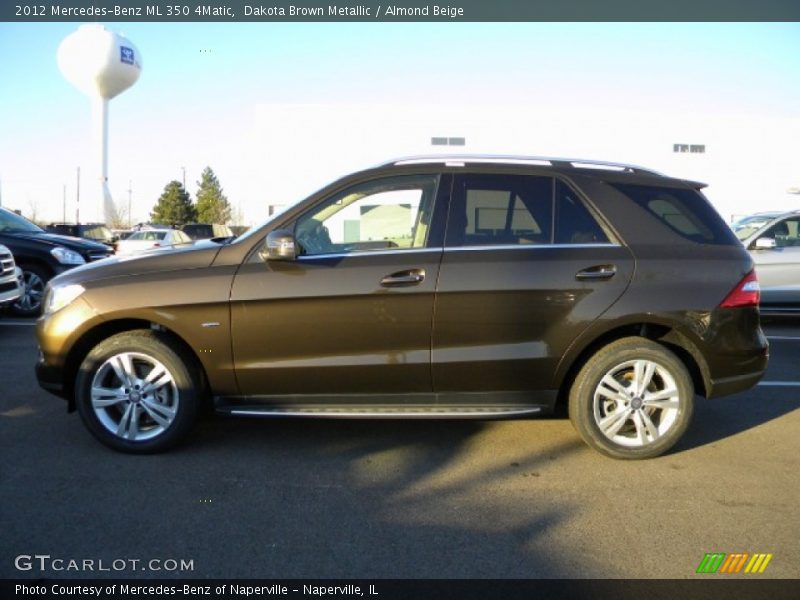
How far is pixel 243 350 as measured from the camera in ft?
13.3

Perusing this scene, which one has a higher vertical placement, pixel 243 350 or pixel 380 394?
pixel 243 350

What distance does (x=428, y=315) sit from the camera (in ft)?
13.1

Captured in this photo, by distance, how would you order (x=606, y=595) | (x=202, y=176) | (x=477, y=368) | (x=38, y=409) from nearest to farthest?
1. (x=606, y=595)
2. (x=477, y=368)
3. (x=38, y=409)
4. (x=202, y=176)

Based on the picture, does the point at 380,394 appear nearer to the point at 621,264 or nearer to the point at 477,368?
the point at 477,368

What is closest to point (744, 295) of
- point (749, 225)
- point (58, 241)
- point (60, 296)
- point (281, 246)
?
point (281, 246)

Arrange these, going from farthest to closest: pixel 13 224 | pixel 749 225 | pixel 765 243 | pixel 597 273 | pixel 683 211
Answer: pixel 749 225 → pixel 13 224 → pixel 765 243 → pixel 683 211 → pixel 597 273

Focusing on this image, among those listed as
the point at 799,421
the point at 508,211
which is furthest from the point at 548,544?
the point at 799,421

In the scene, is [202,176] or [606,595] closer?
[606,595]

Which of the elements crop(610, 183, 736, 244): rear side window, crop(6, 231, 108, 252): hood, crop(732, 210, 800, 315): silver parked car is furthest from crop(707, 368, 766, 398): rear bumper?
crop(6, 231, 108, 252): hood

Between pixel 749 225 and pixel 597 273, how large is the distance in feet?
26.4

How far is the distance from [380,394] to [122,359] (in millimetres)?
1623

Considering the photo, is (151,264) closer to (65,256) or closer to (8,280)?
(8,280)

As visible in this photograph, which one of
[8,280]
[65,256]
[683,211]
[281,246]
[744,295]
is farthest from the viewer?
[65,256]

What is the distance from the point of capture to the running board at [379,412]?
4070 millimetres
